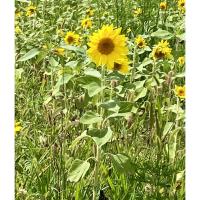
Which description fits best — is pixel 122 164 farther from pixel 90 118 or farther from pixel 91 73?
pixel 91 73

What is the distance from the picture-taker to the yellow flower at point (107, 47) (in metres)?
1.63

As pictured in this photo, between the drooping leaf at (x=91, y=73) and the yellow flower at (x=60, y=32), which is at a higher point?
the yellow flower at (x=60, y=32)

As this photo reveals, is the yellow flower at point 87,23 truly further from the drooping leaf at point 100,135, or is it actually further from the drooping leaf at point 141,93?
the drooping leaf at point 100,135

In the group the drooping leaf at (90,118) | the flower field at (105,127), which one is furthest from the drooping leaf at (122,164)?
the drooping leaf at (90,118)

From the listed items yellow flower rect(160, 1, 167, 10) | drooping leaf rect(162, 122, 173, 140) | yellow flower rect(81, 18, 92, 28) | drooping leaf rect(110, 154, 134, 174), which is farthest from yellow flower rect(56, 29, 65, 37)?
drooping leaf rect(110, 154, 134, 174)

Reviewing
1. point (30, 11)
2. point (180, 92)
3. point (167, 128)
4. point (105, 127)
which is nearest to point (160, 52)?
point (180, 92)

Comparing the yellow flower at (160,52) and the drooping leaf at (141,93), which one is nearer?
the drooping leaf at (141,93)

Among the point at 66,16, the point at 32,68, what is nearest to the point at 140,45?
the point at 32,68

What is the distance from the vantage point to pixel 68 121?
1923mm

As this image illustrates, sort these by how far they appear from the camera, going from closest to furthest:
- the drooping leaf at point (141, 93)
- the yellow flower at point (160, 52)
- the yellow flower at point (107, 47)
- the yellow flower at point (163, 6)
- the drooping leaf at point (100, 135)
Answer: the drooping leaf at point (100, 135) → the yellow flower at point (107, 47) → the drooping leaf at point (141, 93) → the yellow flower at point (160, 52) → the yellow flower at point (163, 6)

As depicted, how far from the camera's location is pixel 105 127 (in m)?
1.65

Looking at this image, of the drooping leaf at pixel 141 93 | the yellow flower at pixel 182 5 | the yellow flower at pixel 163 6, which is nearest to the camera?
the drooping leaf at pixel 141 93
